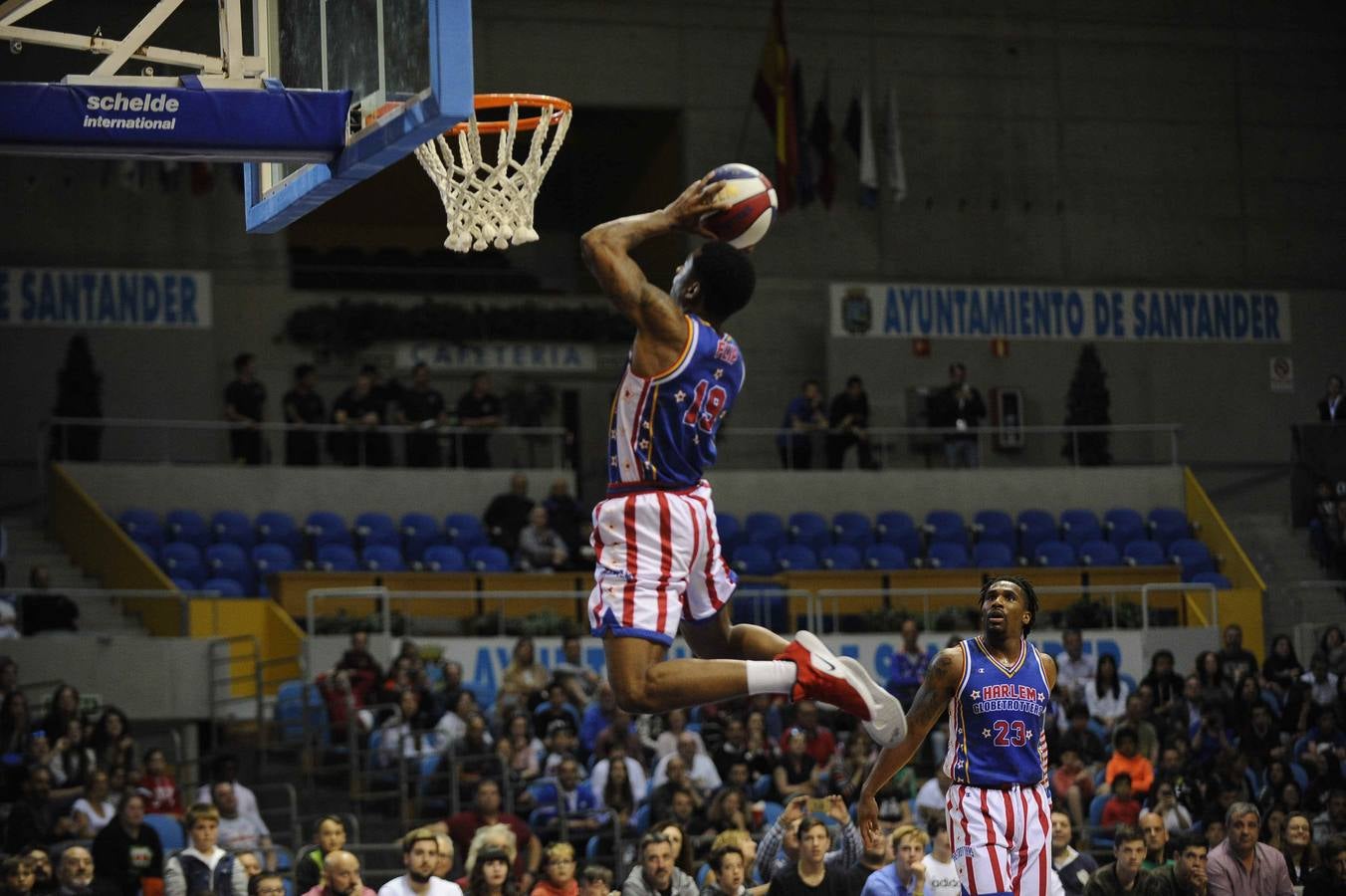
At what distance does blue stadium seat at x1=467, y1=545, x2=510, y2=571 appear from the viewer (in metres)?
21.7

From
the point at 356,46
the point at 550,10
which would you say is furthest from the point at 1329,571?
the point at 356,46

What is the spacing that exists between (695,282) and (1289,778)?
9.80m

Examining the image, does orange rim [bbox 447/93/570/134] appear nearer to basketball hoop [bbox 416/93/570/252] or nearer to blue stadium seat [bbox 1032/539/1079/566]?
basketball hoop [bbox 416/93/570/252]

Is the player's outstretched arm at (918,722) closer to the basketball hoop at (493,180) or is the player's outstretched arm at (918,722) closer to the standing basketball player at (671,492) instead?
the standing basketball player at (671,492)

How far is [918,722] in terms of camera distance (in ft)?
29.1

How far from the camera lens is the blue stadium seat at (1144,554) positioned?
23.4 metres

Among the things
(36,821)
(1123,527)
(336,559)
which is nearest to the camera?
(36,821)

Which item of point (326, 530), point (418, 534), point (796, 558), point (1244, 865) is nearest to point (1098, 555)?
point (796, 558)

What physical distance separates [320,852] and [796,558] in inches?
439

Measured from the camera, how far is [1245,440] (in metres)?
28.2

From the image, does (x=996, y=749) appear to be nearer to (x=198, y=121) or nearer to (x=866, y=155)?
(x=198, y=121)

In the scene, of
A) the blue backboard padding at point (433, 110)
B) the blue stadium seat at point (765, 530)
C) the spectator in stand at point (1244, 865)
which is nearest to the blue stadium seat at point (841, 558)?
the blue stadium seat at point (765, 530)

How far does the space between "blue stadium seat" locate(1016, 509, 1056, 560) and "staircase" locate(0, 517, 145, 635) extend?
1019 cm

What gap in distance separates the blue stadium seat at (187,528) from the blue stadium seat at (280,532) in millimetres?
574
